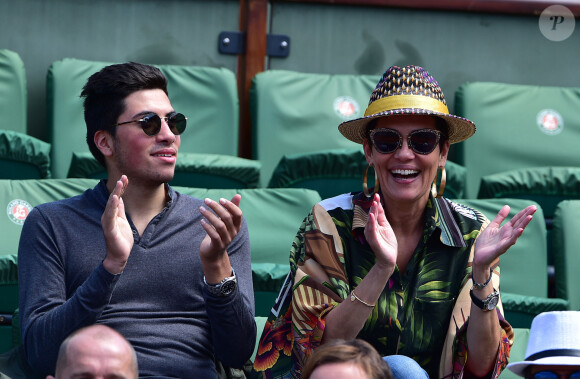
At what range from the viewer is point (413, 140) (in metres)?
2.37

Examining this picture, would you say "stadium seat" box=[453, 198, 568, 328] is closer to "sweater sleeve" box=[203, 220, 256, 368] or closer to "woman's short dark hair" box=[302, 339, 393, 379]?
"sweater sleeve" box=[203, 220, 256, 368]

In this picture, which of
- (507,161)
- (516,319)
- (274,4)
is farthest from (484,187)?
(274,4)

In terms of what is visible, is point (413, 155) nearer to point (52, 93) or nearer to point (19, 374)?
point (19, 374)

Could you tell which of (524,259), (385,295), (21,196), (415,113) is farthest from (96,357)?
(524,259)

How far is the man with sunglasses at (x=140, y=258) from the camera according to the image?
212cm

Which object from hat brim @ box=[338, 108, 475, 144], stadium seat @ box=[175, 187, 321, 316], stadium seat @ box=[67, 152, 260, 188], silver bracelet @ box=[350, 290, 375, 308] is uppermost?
hat brim @ box=[338, 108, 475, 144]

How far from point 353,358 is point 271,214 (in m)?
1.62

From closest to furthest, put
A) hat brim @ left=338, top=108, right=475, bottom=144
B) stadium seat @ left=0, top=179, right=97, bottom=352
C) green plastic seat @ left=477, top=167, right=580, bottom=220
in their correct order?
hat brim @ left=338, top=108, right=475, bottom=144
stadium seat @ left=0, top=179, right=97, bottom=352
green plastic seat @ left=477, top=167, right=580, bottom=220

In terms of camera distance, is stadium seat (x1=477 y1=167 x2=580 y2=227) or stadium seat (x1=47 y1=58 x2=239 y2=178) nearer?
stadium seat (x1=477 y1=167 x2=580 y2=227)

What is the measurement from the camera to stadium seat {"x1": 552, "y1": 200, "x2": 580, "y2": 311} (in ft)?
11.1

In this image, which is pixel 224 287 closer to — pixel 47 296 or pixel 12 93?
pixel 47 296

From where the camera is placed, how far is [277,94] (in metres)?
4.29

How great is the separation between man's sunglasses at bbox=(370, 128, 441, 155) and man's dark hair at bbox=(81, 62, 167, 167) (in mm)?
640

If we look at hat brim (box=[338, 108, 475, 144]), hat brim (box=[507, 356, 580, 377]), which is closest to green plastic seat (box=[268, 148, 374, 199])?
hat brim (box=[338, 108, 475, 144])
